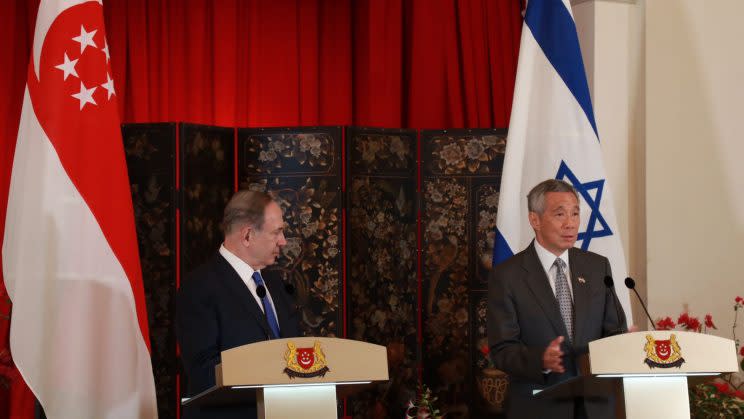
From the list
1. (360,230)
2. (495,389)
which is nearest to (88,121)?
(360,230)

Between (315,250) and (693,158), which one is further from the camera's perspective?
(693,158)

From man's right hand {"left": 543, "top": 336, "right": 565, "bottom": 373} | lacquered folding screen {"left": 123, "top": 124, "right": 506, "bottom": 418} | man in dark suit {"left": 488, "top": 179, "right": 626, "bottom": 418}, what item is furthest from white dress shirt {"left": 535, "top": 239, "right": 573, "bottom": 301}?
lacquered folding screen {"left": 123, "top": 124, "right": 506, "bottom": 418}

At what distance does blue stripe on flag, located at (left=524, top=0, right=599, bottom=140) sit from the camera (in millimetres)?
5055

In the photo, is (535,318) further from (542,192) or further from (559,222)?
(542,192)

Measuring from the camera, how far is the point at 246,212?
11.8ft

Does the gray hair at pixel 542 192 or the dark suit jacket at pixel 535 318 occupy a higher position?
the gray hair at pixel 542 192

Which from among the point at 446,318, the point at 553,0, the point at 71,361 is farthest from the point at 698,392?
the point at 71,361

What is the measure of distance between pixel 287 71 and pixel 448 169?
56.3 inches

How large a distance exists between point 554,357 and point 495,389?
2.82m

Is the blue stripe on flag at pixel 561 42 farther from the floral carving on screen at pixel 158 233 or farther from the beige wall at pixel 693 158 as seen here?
the floral carving on screen at pixel 158 233

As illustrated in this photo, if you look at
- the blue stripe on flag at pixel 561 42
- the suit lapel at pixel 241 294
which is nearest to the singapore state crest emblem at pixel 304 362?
the suit lapel at pixel 241 294

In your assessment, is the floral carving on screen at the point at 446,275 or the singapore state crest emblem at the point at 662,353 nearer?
the singapore state crest emblem at the point at 662,353

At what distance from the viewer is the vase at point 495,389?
6.07 metres

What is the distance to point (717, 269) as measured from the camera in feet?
19.5
